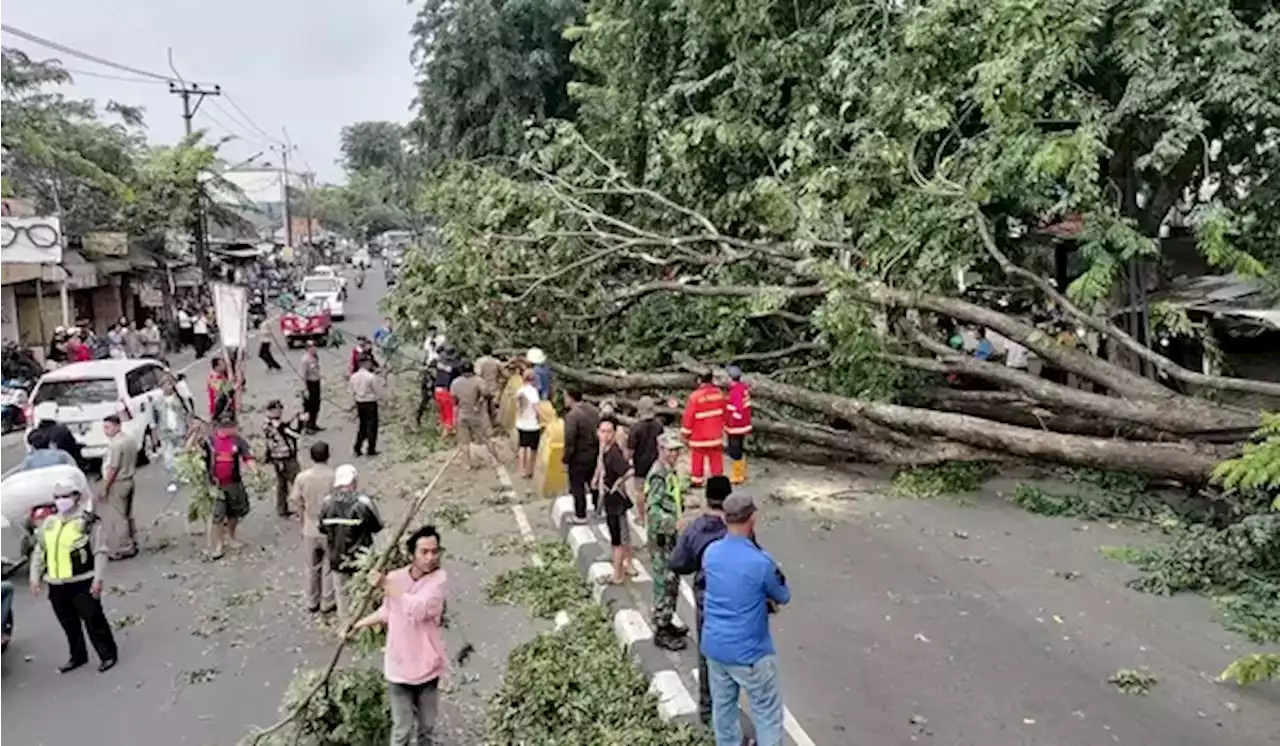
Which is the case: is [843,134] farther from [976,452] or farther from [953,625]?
[953,625]

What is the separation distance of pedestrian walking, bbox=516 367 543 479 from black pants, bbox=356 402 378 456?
2710mm

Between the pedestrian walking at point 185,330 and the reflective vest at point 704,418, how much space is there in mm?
24044

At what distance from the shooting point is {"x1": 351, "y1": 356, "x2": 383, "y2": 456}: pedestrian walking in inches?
607

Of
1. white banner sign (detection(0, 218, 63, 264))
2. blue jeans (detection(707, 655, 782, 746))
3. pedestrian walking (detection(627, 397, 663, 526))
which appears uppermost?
white banner sign (detection(0, 218, 63, 264))

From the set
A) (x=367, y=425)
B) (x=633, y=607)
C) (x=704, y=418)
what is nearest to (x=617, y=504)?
(x=633, y=607)

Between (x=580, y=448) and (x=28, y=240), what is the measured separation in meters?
14.6

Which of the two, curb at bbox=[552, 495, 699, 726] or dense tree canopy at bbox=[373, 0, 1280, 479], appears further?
dense tree canopy at bbox=[373, 0, 1280, 479]

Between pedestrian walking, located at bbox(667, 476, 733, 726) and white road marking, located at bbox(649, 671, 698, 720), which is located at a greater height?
pedestrian walking, located at bbox(667, 476, 733, 726)

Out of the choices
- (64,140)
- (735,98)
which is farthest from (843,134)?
(64,140)

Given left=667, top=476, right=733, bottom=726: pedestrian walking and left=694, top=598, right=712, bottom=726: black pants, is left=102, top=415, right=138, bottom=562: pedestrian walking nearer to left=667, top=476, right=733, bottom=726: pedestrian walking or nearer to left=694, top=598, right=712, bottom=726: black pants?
left=667, top=476, right=733, bottom=726: pedestrian walking

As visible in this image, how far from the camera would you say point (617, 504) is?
928cm

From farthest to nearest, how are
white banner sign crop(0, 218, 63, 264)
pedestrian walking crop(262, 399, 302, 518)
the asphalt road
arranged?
white banner sign crop(0, 218, 63, 264)
pedestrian walking crop(262, 399, 302, 518)
the asphalt road

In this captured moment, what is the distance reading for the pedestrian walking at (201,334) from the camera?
3078 cm

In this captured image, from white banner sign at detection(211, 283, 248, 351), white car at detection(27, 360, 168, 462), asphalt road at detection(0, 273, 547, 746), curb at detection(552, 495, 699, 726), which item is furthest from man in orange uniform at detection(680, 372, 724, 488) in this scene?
white car at detection(27, 360, 168, 462)
